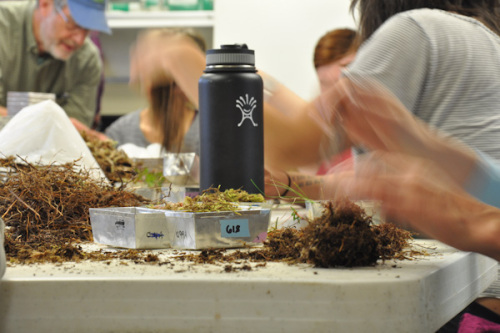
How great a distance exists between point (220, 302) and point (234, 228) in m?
0.19

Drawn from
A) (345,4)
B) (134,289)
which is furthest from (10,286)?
(345,4)

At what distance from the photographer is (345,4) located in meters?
3.84

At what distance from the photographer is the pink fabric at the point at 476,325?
86 cm

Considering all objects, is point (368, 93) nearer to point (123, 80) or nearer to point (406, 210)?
point (406, 210)

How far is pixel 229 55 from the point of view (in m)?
0.90

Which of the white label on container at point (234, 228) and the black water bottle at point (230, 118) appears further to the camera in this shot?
the black water bottle at point (230, 118)

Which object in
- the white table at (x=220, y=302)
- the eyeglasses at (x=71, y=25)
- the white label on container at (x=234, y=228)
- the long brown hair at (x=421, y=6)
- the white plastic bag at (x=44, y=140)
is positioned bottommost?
the white table at (x=220, y=302)

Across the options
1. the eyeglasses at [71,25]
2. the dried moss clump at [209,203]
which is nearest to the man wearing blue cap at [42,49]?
the eyeglasses at [71,25]

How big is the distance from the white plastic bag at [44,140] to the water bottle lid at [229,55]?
0.32 meters

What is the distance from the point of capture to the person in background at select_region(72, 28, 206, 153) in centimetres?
125

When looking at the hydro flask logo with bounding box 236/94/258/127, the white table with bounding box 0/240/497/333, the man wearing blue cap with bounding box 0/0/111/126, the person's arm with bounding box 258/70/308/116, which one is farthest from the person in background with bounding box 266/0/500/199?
the man wearing blue cap with bounding box 0/0/111/126

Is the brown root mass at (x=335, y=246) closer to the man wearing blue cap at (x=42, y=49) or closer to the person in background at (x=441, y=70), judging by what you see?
the person in background at (x=441, y=70)

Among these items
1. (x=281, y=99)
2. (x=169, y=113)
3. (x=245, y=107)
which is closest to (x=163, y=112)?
(x=169, y=113)

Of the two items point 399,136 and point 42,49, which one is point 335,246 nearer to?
point 399,136
